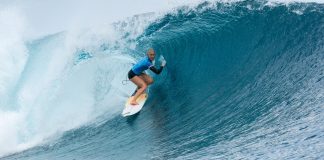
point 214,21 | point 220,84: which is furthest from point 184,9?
point 220,84

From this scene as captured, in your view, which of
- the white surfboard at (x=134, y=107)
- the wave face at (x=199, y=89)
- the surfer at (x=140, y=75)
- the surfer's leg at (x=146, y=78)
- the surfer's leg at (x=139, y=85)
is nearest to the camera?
the wave face at (x=199, y=89)

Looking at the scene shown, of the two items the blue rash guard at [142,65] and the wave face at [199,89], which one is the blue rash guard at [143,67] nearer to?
the blue rash guard at [142,65]

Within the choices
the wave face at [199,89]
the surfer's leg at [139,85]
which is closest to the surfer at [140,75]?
the surfer's leg at [139,85]

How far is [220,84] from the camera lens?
1136 centimetres

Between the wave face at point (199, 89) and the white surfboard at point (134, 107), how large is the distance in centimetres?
17

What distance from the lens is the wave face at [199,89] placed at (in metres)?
8.00

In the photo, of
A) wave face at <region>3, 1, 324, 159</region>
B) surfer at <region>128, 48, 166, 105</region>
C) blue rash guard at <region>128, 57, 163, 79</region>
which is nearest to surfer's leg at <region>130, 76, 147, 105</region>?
surfer at <region>128, 48, 166, 105</region>

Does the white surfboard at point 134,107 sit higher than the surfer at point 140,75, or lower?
lower

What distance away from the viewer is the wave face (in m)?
8.00

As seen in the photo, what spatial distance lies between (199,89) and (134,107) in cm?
151

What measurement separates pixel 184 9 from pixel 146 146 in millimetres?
6728

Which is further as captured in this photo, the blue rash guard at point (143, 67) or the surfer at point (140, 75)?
the surfer at point (140, 75)

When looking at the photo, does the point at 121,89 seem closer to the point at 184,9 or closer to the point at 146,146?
the point at 184,9

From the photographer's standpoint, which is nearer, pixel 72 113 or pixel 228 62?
pixel 228 62
